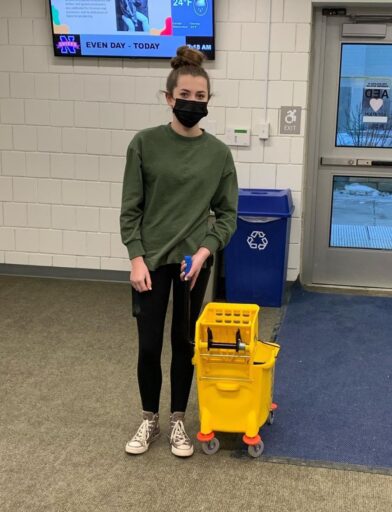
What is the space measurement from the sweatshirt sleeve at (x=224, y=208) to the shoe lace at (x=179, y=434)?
2.36ft

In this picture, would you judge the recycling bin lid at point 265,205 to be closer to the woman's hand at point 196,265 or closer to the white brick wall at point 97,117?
the white brick wall at point 97,117

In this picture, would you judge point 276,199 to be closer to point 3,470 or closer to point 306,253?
point 306,253

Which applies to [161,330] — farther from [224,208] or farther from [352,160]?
[352,160]

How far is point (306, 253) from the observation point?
471cm

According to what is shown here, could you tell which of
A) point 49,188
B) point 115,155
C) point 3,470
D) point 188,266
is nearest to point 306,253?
point 115,155

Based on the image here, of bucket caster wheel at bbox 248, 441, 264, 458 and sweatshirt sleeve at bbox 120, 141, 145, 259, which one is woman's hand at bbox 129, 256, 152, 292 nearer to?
sweatshirt sleeve at bbox 120, 141, 145, 259

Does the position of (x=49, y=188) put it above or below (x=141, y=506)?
above

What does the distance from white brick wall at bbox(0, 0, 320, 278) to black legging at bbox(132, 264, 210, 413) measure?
7.64ft

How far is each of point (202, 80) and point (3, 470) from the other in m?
1.61

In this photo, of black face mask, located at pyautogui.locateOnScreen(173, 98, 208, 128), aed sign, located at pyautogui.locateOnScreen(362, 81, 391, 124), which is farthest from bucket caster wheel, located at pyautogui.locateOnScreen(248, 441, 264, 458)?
aed sign, located at pyautogui.locateOnScreen(362, 81, 391, 124)

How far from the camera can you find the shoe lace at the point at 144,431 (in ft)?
7.80

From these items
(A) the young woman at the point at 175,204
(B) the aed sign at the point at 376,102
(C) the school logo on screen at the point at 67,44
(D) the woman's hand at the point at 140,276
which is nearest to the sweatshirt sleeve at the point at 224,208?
(A) the young woman at the point at 175,204

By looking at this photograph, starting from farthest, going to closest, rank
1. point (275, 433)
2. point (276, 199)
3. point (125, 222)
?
point (276, 199) < point (275, 433) < point (125, 222)

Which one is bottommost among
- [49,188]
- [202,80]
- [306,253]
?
[306,253]
